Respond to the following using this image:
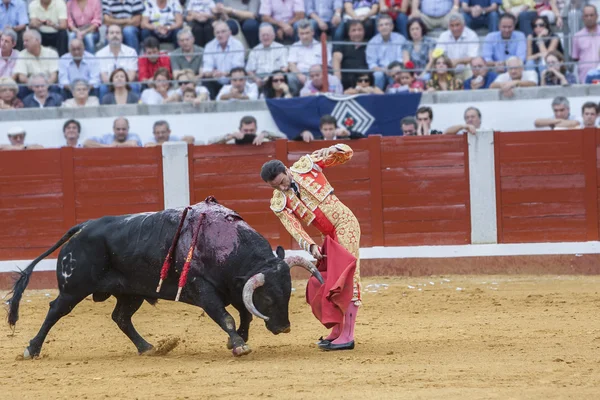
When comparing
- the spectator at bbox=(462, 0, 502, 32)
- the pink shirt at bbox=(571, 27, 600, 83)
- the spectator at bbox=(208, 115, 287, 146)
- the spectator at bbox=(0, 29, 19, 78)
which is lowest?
the spectator at bbox=(208, 115, 287, 146)

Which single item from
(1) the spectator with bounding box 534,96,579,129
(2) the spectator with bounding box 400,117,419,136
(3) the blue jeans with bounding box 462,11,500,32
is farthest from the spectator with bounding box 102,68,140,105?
(1) the spectator with bounding box 534,96,579,129

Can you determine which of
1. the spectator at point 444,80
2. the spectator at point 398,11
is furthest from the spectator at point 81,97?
the spectator at point 444,80

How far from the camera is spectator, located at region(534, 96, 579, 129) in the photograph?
34.6 ft

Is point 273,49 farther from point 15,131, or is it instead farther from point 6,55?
point 6,55

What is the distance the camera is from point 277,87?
11562 mm

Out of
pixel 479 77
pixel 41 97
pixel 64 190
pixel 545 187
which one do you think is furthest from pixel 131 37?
pixel 545 187

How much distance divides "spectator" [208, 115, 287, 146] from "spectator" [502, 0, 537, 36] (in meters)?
3.23

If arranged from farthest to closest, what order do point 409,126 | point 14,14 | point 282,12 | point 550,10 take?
point 14,14, point 282,12, point 550,10, point 409,126

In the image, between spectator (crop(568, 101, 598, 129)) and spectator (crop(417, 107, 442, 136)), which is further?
spectator (crop(417, 107, 442, 136))

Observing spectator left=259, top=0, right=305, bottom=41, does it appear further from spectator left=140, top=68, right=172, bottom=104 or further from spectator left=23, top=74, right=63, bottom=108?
spectator left=23, top=74, right=63, bottom=108

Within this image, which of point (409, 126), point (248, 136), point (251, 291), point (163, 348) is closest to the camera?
point (251, 291)

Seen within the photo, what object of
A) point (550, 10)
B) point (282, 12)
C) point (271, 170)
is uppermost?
point (282, 12)

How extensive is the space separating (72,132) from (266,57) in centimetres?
226

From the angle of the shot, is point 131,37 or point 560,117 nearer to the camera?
point 560,117
